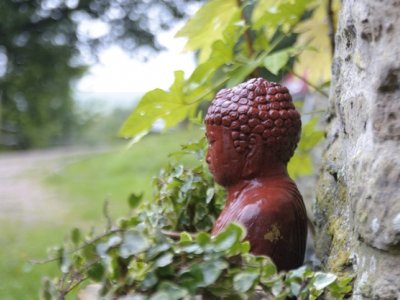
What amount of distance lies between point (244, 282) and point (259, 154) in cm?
29

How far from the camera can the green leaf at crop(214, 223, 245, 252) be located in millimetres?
750

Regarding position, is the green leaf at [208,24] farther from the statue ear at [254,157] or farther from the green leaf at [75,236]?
the green leaf at [75,236]

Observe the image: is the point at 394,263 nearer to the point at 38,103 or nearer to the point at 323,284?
the point at 323,284

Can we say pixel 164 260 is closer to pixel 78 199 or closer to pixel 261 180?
pixel 261 180

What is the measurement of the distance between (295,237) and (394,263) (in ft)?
0.78

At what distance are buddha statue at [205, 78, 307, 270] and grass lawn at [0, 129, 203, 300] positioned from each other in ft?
1.83

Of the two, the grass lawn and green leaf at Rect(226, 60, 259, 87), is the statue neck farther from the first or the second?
the grass lawn

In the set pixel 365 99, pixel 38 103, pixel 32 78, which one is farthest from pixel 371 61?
pixel 38 103

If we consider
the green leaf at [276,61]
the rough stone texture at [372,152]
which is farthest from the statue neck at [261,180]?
the green leaf at [276,61]

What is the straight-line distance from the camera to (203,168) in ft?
4.03

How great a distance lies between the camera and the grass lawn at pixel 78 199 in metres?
3.02

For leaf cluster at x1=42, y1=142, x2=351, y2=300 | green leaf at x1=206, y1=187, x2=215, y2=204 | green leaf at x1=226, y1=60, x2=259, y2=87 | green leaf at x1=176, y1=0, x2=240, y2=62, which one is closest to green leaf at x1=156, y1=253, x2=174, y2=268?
leaf cluster at x1=42, y1=142, x2=351, y2=300

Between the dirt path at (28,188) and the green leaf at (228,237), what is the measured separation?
455cm

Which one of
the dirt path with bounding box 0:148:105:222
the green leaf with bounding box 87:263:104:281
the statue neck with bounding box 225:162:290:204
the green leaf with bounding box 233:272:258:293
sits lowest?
the dirt path with bounding box 0:148:105:222
